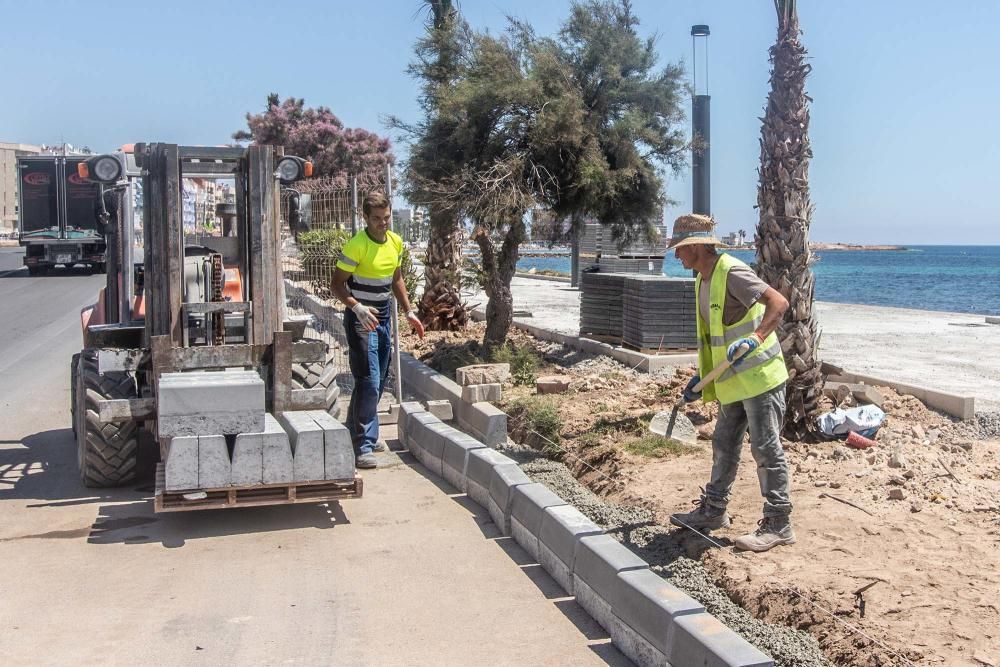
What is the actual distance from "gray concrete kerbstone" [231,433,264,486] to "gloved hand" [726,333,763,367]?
297cm

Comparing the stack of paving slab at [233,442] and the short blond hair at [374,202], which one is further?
the short blond hair at [374,202]

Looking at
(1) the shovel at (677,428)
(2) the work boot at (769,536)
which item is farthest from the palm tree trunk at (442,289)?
(2) the work boot at (769,536)

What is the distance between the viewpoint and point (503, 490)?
6320mm

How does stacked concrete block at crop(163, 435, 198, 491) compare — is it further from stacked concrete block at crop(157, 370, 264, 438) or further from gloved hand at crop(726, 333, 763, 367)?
gloved hand at crop(726, 333, 763, 367)

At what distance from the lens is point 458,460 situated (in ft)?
24.1

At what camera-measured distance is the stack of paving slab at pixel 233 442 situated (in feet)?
20.6

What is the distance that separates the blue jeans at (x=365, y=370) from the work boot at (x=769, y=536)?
11.4 ft

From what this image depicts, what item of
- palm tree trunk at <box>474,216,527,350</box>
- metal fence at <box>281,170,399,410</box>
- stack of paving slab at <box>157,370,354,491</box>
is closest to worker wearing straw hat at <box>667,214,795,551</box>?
stack of paving slab at <box>157,370,354,491</box>

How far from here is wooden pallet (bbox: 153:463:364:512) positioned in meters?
6.27

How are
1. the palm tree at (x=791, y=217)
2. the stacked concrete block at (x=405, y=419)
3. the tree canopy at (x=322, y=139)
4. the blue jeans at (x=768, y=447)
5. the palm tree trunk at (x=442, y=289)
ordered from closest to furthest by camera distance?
the blue jeans at (x=768, y=447)
the palm tree at (x=791, y=217)
the stacked concrete block at (x=405, y=419)
the palm tree trunk at (x=442, y=289)
the tree canopy at (x=322, y=139)

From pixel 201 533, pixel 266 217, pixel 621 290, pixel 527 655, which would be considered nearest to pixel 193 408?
pixel 201 533

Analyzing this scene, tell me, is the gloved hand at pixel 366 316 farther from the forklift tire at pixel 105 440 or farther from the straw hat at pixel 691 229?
the straw hat at pixel 691 229

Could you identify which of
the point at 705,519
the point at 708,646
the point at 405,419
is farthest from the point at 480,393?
the point at 708,646

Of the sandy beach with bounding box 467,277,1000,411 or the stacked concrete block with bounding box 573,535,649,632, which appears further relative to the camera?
the sandy beach with bounding box 467,277,1000,411
